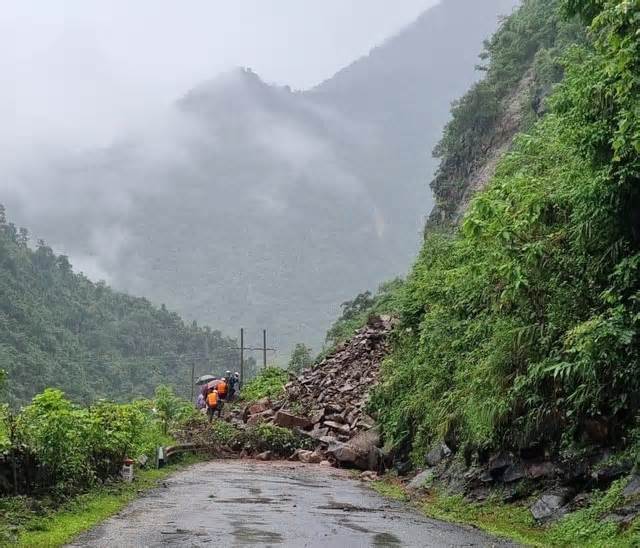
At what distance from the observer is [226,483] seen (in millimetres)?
15992

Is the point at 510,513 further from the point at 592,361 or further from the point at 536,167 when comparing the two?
the point at 536,167

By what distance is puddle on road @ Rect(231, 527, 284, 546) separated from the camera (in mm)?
8938

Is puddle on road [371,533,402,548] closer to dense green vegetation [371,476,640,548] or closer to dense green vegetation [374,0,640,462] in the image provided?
dense green vegetation [371,476,640,548]

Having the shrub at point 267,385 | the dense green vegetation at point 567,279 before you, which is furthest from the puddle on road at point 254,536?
the shrub at point 267,385

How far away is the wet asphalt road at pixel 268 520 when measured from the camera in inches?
361

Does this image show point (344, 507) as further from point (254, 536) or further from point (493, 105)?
point (493, 105)

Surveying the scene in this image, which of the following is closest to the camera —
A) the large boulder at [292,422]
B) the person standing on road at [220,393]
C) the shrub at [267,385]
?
the large boulder at [292,422]

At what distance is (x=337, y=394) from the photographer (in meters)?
28.5

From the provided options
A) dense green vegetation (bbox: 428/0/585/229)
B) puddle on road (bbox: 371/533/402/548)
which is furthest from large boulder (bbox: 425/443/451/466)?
dense green vegetation (bbox: 428/0/585/229)

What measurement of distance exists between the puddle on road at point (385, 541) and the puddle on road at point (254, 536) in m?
1.22

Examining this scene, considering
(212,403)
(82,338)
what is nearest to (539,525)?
(212,403)

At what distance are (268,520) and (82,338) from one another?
6488 centimetres

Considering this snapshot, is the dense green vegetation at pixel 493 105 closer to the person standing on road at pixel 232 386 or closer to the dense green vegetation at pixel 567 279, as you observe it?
the person standing on road at pixel 232 386

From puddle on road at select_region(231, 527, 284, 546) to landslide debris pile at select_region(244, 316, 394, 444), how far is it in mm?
13323
